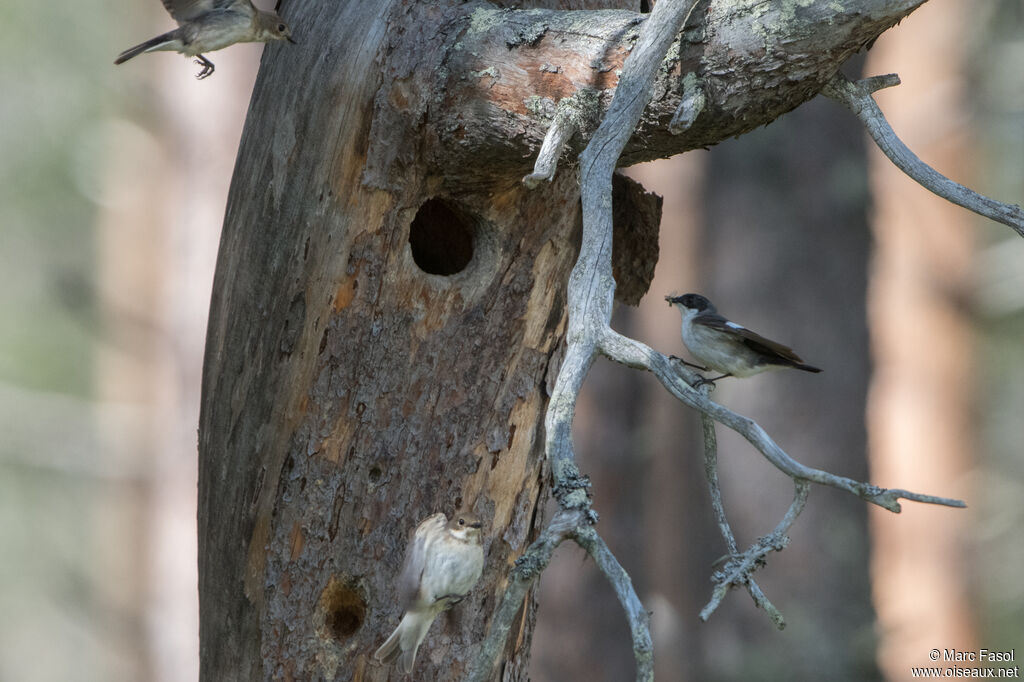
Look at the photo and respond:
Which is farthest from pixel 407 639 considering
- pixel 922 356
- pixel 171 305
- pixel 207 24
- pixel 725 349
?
pixel 922 356

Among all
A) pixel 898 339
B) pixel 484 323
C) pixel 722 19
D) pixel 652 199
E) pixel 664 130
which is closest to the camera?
pixel 722 19

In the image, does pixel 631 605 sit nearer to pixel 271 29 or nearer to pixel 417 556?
pixel 417 556

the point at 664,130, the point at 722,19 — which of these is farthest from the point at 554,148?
the point at 722,19

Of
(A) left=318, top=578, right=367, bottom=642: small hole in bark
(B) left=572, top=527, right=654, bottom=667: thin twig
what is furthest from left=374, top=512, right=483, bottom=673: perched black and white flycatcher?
(B) left=572, top=527, right=654, bottom=667: thin twig

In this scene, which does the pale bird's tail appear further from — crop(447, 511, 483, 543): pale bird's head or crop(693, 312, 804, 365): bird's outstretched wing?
crop(693, 312, 804, 365): bird's outstretched wing

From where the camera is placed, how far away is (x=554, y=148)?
88.3 inches

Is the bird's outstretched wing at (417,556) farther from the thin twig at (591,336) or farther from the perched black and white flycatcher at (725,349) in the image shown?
the perched black and white flycatcher at (725,349)

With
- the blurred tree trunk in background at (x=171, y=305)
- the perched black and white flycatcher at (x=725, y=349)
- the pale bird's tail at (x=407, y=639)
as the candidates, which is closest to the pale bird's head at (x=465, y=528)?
the pale bird's tail at (x=407, y=639)

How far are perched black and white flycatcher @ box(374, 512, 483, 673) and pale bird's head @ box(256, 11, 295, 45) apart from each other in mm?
1350

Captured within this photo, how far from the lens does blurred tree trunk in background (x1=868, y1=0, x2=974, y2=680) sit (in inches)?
247

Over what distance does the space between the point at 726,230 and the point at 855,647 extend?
9.09ft

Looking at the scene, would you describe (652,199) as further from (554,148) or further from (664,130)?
(554,148)

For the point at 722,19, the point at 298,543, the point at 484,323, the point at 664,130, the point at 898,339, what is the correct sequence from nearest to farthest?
the point at 722,19
the point at 664,130
the point at 298,543
the point at 484,323
the point at 898,339

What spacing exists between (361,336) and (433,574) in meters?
0.76
